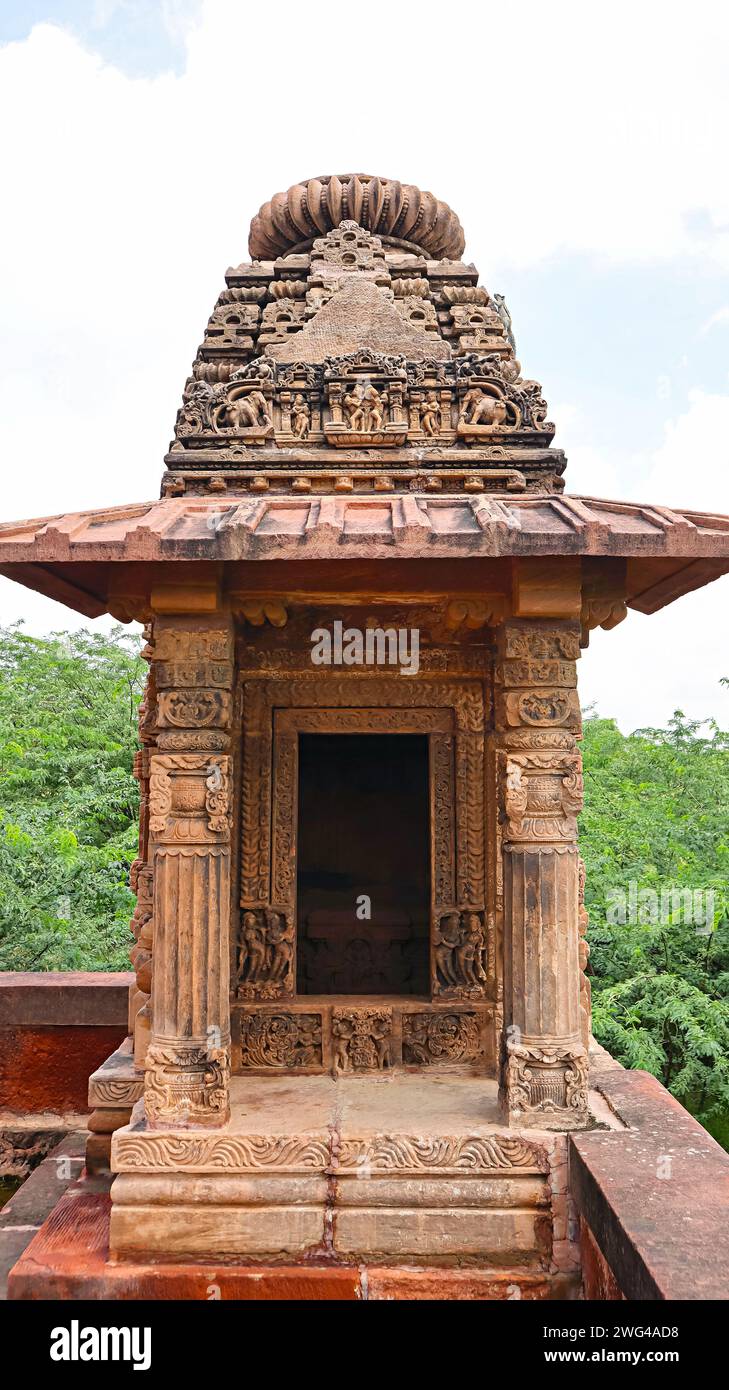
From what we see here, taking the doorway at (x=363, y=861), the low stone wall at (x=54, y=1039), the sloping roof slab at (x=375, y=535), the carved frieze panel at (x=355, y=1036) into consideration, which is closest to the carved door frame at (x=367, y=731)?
the carved frieze panel at (x=355, y=1036)

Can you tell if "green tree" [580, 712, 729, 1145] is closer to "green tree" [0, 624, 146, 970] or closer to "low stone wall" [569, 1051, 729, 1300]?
"low stone wall" [569, 1051, 729, 1300]

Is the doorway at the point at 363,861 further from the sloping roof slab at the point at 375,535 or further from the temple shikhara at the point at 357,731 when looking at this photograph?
the sloping roof slab at the point at 375,535

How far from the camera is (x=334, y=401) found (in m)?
5.71

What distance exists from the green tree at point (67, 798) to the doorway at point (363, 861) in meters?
2.89

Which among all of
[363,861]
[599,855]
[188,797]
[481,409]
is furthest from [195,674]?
[599,855]

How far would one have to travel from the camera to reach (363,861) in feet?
26.6

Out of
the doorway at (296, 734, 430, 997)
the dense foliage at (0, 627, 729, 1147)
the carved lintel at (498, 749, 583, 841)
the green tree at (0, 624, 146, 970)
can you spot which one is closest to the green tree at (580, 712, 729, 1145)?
the dense foliage at (0, 627, 729, 1147)

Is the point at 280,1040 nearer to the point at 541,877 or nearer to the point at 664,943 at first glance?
the point at 541,877

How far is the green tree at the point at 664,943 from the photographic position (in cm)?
816
